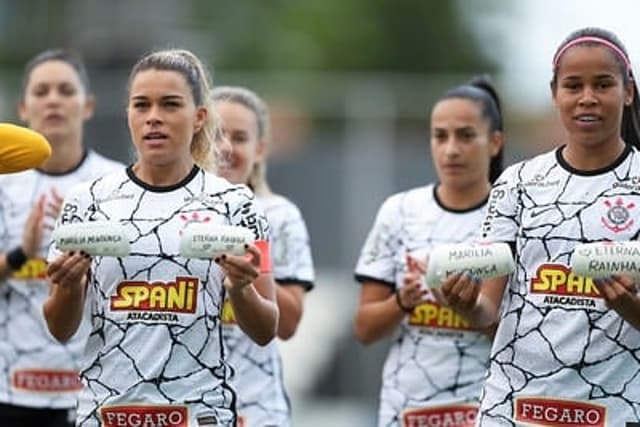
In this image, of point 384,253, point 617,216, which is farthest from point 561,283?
point 384,253

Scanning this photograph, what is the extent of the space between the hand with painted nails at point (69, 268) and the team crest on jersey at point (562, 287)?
1493 millimetres

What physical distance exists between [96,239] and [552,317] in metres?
1.53

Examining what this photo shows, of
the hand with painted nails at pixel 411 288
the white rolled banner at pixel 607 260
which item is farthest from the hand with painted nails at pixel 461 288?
the hand with painted nails at pixel 411 288

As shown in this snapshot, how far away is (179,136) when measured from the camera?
6.68 m

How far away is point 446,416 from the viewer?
8.13m

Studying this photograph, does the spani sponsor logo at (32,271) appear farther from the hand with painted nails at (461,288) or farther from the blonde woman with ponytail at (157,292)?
the hand with painted nails at (461,288)

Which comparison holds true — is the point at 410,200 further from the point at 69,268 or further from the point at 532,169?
the point at 69,268

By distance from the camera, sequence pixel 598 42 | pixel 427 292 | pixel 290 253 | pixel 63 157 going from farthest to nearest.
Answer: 1. pixel 63 157
2. pixel 290 253
3. pixel 427 292
4. pixel 598 42

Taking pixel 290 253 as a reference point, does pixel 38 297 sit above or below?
below

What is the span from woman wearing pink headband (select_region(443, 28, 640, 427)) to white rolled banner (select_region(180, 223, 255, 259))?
684 mm

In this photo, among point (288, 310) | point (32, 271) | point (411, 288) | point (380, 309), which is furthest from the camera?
point (32, 271)

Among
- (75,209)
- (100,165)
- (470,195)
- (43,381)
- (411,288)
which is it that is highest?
(100,165)

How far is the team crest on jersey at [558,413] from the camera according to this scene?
20.9ft

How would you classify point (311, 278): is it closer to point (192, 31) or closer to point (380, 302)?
point (380, 302)
